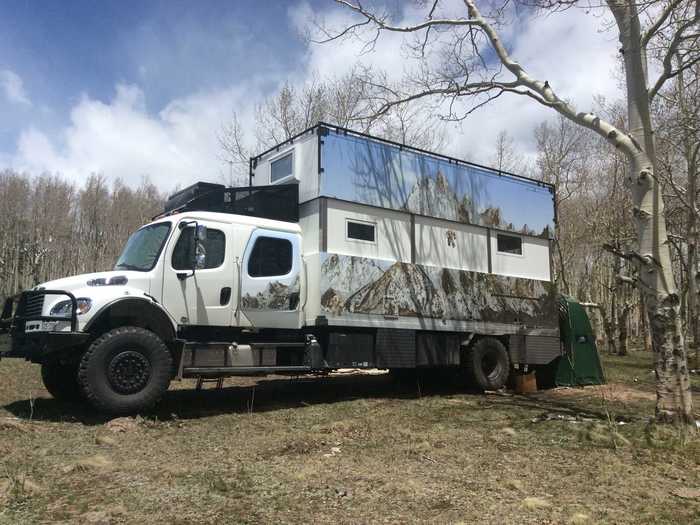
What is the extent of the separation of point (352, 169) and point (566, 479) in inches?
227

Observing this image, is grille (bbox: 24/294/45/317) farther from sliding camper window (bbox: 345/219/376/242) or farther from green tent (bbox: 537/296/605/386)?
green tent (bbox: 537/296/605/386)

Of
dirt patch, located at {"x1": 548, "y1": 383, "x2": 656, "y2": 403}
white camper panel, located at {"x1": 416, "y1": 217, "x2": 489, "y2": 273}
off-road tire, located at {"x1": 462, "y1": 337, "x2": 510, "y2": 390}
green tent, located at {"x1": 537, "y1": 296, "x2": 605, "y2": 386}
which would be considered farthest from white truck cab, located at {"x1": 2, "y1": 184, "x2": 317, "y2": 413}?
green tent, located at {"x1": 537, "y1": 296, "x2": 605, "y2": 386}

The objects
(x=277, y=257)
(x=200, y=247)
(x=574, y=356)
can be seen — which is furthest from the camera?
(x=574, y=356)

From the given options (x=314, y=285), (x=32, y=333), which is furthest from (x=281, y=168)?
(x=32, y=333)

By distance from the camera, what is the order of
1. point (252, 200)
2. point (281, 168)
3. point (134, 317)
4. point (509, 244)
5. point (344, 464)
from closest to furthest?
point (344, 464) < point (134, 317) < point (252, 200) < point (281, 168) < point (509, 244)

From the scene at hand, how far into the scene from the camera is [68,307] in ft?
22.8

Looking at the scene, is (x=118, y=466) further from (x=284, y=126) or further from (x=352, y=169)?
(x=284, y=126)

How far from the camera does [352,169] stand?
9.14 metres

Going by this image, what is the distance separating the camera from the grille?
23.4 feet

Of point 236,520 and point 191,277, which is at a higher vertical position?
point 191,277

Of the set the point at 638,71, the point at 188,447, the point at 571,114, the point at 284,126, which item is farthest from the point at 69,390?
the point at 284,126

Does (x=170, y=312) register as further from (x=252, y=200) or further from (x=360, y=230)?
(x=360, y=230)

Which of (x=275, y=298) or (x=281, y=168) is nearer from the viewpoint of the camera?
(x=275, y=298)

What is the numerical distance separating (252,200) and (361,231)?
5.99 feet
